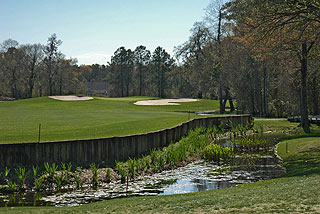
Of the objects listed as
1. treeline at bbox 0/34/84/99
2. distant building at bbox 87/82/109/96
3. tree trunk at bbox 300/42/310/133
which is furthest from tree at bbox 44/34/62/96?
tree trunk at bbox 300/42/310/133

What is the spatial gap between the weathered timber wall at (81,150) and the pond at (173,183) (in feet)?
6.73

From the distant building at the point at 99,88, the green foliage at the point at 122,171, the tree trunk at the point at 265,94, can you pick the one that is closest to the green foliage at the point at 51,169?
the green foliage at the point at 122,171

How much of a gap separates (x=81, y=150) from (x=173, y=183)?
4425mm

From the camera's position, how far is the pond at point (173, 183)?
525 inches

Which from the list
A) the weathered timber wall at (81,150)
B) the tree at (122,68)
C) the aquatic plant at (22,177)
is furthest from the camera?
the tree at (122,68)

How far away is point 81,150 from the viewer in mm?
16969

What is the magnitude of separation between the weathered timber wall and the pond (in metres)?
2.05

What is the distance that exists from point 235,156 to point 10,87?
7939 centimetres

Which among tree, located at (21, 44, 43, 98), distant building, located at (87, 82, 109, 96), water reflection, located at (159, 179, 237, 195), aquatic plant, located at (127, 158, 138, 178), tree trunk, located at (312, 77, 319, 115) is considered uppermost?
tree, located at (21, 44, 43, 98)

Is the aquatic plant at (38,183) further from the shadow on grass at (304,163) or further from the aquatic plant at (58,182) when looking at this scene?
the shadow on grass at (304,163)

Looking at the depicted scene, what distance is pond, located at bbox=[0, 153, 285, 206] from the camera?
1333cm

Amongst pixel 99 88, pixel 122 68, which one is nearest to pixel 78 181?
pixel 122 68

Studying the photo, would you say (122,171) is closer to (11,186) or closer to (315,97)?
(11,186)

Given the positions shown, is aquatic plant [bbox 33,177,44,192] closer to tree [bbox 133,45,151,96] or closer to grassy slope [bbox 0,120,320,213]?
grassy slope [bbox 0,120,320,213]
